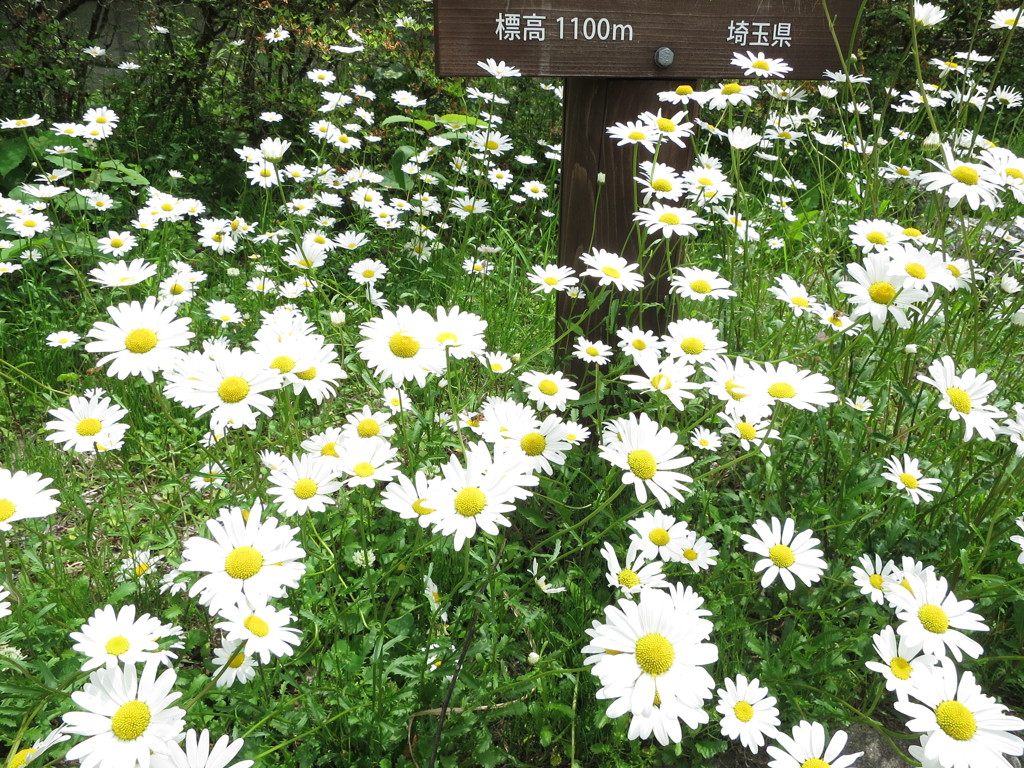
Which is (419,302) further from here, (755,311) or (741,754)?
(741,754)

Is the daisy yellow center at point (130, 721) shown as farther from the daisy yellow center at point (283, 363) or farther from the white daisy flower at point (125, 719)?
the daisy yellow center at point (283, 363)

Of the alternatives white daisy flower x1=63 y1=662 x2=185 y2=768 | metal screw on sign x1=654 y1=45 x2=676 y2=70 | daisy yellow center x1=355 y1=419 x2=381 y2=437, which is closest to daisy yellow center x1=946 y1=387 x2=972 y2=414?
metal screw on sign x1=654 y1=45 x2=676 y2=70

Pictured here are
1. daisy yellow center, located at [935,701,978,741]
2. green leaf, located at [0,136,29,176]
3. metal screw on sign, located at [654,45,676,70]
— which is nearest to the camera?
daisy yellow center, located at [935,701,978,741]

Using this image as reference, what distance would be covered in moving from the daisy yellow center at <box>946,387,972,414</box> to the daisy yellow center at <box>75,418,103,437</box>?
5.97ft

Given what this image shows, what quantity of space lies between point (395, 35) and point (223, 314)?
9.00 feet

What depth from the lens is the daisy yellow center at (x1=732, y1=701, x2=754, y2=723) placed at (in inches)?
52.4

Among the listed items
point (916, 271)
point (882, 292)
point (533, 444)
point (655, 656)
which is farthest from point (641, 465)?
point (916, 271)

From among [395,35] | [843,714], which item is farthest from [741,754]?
[395,35]

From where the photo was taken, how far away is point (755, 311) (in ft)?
7.40

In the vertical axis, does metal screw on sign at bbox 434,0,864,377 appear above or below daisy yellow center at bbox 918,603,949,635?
above

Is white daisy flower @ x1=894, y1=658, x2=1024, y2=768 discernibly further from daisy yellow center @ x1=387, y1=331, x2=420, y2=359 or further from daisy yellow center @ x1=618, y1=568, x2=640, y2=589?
daisy yellow center @ x1=387, y1=331, x2=420, y2=359

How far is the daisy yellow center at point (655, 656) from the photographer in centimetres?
104

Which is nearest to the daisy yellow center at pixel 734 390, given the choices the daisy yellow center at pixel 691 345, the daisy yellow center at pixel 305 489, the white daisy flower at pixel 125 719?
the daisy yellow center at pixel 691 345

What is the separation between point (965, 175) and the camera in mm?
1642
